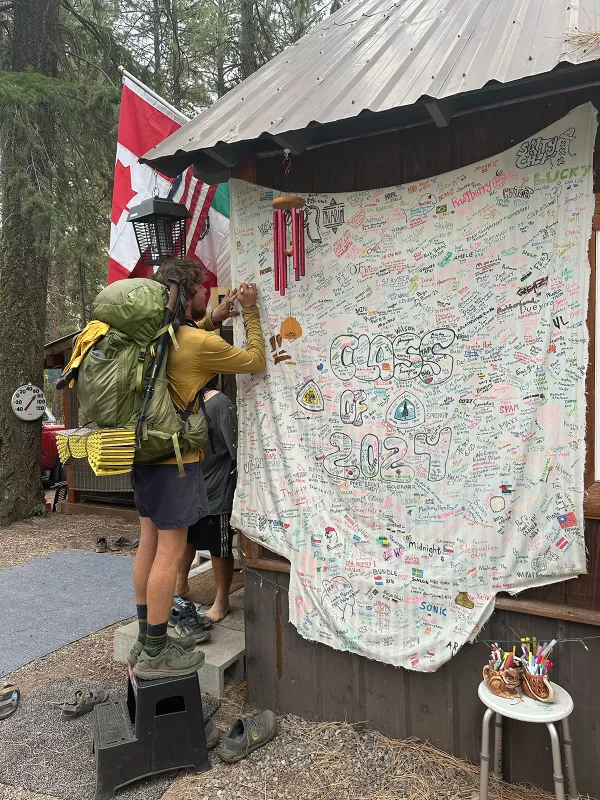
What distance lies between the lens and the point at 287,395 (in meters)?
3.50

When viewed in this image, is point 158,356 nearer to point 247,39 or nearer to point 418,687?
point 418,687

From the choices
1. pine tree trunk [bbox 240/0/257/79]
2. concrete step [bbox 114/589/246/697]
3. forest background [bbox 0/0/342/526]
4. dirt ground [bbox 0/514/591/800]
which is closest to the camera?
dirt ground [bbox 0/514/591/800]

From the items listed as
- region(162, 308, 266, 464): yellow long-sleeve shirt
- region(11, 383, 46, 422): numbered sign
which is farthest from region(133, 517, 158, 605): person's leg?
region(11, 383, 46, 422): numbered sign

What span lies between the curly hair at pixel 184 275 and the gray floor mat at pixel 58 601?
120 inches

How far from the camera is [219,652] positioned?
12.6 feet

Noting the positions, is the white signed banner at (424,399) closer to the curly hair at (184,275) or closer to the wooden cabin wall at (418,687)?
the wooden cabin wall at (418,687)

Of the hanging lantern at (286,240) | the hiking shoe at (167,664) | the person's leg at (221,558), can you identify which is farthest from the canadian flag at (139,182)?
the hiking shoe at (167,664)

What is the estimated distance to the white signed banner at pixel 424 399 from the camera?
2.74m

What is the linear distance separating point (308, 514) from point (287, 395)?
0.69 meters

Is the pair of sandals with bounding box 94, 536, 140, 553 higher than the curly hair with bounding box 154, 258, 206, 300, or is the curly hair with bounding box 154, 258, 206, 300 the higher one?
the curly hair with bounding box 154, 258, 206, 300

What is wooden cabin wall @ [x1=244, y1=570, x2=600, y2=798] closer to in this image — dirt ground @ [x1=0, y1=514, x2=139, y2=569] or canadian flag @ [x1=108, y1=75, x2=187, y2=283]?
canadian flag @ [x1=108, y1=75, x2=187, y2=283]

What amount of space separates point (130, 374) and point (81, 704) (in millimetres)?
2124

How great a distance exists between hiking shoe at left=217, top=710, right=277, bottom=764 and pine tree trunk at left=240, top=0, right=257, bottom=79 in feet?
29.6

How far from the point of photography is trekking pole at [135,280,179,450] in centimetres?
297
